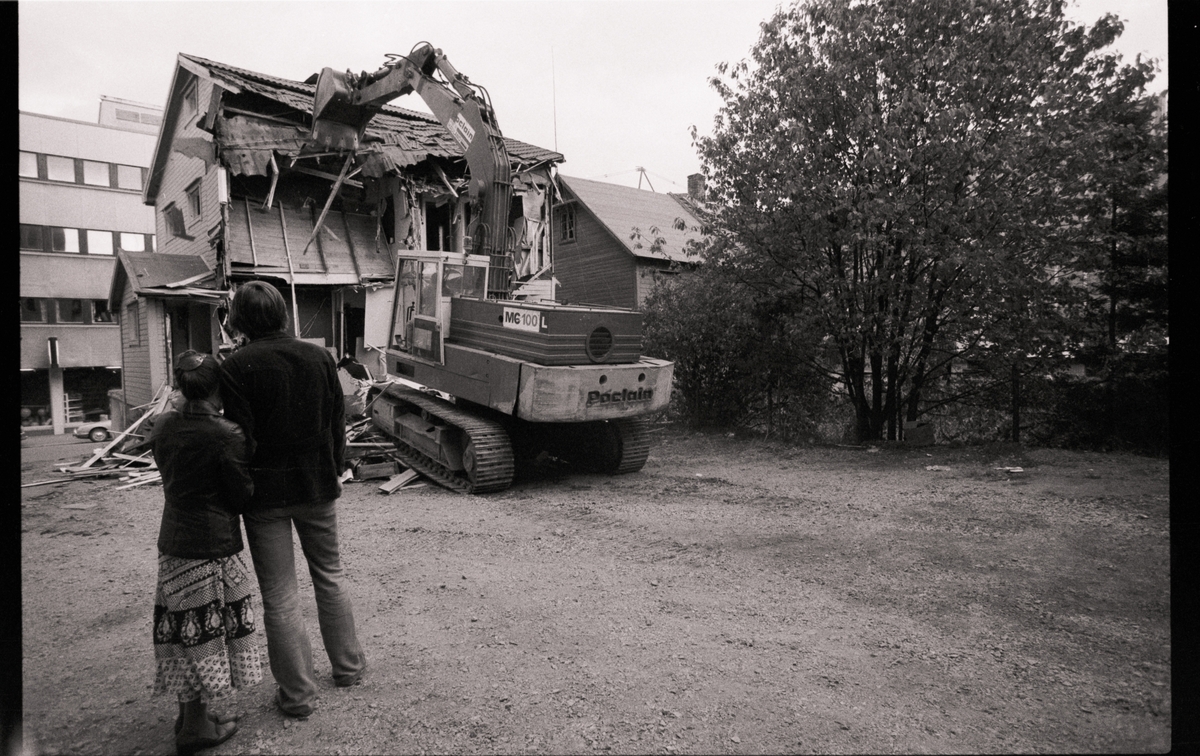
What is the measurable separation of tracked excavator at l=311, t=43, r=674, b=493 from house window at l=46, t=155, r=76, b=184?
21.3m

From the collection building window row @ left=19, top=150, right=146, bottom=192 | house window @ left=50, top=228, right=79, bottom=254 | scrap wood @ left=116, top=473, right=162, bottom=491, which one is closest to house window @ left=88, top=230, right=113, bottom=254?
house window @ left=50, top=228, right=79, bottom=254

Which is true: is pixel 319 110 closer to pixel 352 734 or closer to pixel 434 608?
pixel 434 608

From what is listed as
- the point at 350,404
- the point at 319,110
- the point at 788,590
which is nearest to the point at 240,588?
the point at 788,590

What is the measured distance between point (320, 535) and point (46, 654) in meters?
2.24

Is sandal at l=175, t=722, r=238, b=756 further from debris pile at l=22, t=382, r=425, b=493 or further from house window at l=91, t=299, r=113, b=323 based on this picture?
house window at l=91, t=299, r=113, b=323

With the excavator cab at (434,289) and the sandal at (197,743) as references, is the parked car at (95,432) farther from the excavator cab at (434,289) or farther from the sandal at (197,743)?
the sandal at (197,743)

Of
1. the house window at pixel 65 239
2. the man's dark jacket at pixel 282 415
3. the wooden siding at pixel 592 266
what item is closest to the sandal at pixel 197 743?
the man's dark jacket at pixel 282 415

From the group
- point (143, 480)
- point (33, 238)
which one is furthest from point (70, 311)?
point (143, 480)

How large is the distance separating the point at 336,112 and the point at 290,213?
4.32m

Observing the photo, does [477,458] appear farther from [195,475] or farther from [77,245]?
[77,245]

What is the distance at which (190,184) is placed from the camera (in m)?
16.5

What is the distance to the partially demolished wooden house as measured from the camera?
1389cm

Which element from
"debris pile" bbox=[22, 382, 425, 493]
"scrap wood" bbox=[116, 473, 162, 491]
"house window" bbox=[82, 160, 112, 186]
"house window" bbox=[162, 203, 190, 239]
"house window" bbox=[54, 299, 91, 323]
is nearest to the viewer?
"debris pile" bbox=[22, 382, 425, 493]

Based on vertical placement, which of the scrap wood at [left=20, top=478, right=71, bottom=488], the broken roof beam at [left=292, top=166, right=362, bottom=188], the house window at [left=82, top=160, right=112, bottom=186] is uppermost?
the house window at [left=82, top=160, right=112, bottom=186]
